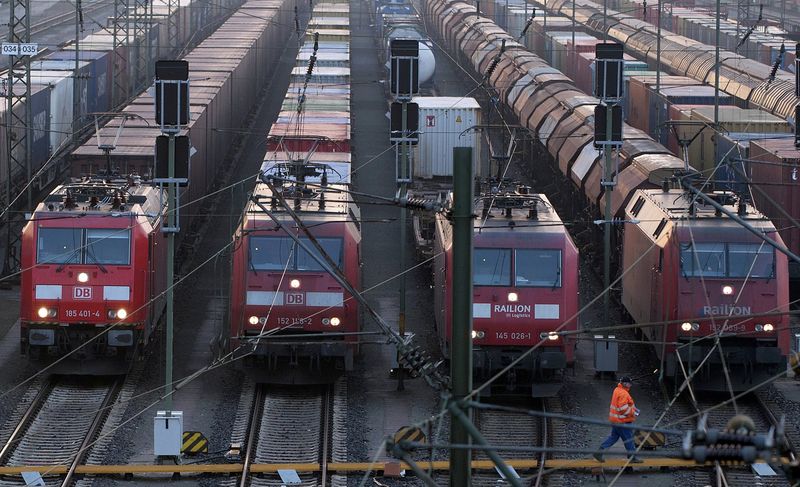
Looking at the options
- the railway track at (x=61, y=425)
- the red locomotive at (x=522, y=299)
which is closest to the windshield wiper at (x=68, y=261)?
the railway track at (x=61, y=425)

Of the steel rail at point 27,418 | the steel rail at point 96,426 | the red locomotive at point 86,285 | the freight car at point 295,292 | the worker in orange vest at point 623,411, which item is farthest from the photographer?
the red locomotive at point 86,285

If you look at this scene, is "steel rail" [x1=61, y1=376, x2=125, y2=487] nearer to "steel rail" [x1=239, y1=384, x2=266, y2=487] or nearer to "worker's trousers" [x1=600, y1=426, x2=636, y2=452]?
"steel rail" [x1=239, y1=384, x2=266, y2=487]

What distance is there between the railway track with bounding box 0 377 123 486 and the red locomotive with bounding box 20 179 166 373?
483 mm

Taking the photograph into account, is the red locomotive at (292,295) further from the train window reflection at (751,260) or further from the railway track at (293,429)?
the train window reflection at (751,260)

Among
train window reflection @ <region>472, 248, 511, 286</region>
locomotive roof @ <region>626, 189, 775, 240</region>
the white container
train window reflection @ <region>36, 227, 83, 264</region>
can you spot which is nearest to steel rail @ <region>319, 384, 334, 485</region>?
train window reflection @ <region>472, 248, 511, 286</region>

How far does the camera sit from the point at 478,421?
2166 cm

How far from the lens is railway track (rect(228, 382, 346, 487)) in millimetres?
19188

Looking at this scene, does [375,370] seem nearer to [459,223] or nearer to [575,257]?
[575,257]

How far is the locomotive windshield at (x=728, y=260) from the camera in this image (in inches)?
858

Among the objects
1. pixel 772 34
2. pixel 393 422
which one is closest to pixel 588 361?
pixel 393 422

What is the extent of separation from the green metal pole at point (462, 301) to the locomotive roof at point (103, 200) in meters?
11.5

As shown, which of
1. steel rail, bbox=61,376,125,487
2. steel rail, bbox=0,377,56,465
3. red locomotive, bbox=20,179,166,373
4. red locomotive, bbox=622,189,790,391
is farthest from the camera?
red locomotive, bbox=20,179,166,373

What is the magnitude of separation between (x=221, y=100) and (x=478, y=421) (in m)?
21.1

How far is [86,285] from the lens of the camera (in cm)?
2241
